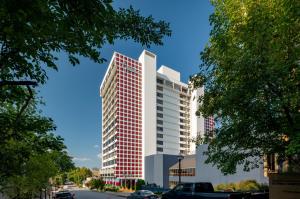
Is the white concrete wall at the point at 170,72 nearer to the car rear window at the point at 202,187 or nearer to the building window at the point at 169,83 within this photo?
the building window at the point at 169,83

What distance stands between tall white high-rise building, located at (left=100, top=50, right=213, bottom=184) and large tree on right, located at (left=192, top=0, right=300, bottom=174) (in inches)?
4146

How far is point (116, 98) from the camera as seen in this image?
402ft

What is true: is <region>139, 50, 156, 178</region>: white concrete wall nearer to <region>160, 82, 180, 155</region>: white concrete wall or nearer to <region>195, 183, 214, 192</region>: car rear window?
<region>160, 82, 180, 155</region>: white concrete wall

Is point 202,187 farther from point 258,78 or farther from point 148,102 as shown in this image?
point 148,102

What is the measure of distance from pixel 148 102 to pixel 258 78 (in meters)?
113

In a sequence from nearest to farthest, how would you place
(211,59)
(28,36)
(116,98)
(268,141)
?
1. (28,36)
2. (268,141)
3. (211,59)
4. (116,98)

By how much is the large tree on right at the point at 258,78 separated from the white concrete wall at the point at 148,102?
354 ft

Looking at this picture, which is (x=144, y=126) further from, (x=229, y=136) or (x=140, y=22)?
(x=140, y=22)

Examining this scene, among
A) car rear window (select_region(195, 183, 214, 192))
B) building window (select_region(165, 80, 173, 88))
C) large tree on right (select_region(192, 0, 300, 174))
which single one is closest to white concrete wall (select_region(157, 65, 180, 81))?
building window (select_region(165, 80, 173, 88))

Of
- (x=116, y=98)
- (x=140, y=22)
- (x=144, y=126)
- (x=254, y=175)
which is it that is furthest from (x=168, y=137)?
(x=140, y=22)

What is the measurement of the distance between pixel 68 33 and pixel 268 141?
13552mm

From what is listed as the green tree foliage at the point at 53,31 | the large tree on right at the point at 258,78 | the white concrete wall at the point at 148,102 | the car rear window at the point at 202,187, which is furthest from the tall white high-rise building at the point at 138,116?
the green tree foliage at the point at 53,31

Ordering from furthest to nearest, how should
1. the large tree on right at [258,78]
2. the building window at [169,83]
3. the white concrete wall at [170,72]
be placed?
the white concrete wall at [170,72] < the building window at [169,83] < the large tree on right at [258,78]

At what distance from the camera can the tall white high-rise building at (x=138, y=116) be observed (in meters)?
121
